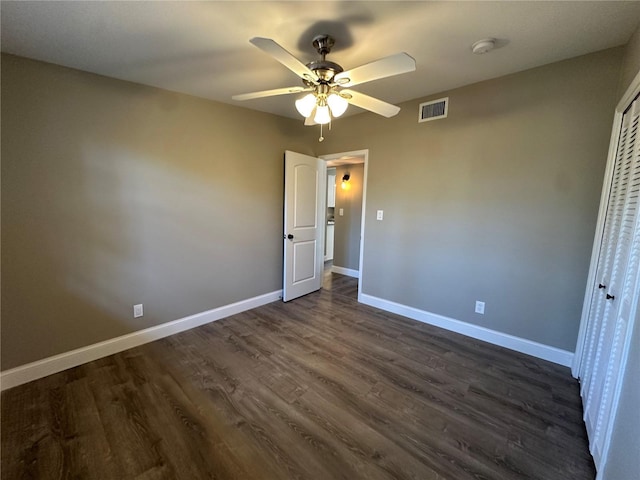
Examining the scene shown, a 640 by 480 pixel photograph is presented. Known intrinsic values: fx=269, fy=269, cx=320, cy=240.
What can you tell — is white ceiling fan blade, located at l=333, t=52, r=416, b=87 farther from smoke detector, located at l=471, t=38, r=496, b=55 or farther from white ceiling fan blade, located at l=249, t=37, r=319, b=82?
smoke detector, located at l=471, t=38, r=496, b=55

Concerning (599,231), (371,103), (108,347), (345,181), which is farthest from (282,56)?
(345,181)

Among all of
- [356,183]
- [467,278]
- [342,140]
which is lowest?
[467,278]

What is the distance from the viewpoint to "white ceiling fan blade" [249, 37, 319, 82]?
1.25 metres

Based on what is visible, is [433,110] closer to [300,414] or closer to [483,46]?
[483,46]

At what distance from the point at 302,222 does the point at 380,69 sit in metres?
2.60

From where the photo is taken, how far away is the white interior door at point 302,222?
3686mm

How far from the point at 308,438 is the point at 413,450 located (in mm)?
619

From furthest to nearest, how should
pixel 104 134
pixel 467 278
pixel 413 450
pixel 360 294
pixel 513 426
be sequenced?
pixel 360 294 < pixel 467 278 < pixel 104 134 < pixel 513 426 < pixel 413 450

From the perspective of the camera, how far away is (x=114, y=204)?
242cm

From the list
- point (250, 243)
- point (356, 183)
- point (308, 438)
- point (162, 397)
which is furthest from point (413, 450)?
point (356, 183)

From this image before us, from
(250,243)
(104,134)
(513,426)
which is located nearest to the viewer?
(513,426)

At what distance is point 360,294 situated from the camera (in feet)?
12.5

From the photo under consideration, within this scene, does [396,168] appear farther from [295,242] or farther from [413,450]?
[413,450]

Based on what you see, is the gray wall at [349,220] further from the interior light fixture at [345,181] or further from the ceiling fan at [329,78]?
the ceiling fan at [329,78]
